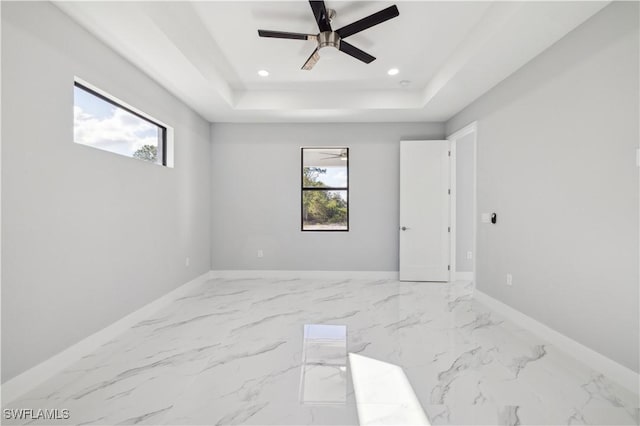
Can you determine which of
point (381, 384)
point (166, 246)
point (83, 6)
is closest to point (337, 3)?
point (83, 6)

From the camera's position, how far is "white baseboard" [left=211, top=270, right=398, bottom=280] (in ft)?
15.8

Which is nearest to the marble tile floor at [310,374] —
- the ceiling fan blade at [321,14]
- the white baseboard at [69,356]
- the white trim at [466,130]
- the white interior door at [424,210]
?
the white baseboard at [69,356]

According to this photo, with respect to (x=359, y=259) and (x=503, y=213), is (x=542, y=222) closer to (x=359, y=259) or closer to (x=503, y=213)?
(x=503, y=213)

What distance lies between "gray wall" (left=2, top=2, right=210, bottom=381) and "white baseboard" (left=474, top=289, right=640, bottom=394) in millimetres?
3841

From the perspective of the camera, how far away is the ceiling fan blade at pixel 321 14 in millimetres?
2135

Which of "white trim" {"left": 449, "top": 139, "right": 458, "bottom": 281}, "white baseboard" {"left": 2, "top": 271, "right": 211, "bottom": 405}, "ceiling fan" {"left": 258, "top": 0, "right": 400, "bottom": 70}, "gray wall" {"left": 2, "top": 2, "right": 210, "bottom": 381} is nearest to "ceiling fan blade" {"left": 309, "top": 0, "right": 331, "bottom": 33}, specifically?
"ceiling fan" {"left": 258, "top": 0, "right": 400, "bottom": 70}

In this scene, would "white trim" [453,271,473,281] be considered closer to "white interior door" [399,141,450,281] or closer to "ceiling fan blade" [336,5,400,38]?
"white interior door" [399,141,450,281]

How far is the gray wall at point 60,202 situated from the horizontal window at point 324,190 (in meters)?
2.32

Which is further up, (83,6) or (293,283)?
(83,6)

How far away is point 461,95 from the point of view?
3598mm

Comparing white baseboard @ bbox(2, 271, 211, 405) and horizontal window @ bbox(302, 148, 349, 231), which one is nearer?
white baseboard @ bbox(2, 271, 211, 405)

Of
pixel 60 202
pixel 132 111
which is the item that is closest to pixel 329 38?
pixel 132 111

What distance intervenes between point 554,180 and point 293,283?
3.42 metres

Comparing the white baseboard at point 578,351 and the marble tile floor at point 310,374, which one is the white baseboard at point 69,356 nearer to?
the marble tile floor at point 310,374
